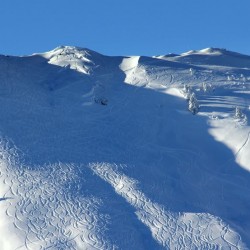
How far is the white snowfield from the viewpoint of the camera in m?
20.0

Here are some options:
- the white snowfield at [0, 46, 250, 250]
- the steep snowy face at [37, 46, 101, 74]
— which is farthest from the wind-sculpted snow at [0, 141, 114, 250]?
the steep snowy face at [37, 46, 101, 74]

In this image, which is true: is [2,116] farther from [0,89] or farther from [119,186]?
[119,186]

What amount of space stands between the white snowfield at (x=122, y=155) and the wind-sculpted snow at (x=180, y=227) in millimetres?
38

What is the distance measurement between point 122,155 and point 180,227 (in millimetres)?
7068

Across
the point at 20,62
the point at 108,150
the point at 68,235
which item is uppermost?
the point at 20,62

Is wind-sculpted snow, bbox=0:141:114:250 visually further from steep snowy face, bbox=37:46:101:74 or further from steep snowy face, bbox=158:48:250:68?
steep snowy face, bbox=158:48:250:68

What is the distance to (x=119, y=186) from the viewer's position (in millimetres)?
23281

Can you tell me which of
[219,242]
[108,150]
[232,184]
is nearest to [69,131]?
[108,150]

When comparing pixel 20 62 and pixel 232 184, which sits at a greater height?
pixel 20 62

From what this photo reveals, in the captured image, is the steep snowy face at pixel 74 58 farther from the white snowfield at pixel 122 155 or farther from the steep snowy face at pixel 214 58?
the steep snowy face at pixel 214 58

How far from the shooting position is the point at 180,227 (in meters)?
20.3

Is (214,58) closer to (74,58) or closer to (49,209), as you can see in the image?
(74,58)

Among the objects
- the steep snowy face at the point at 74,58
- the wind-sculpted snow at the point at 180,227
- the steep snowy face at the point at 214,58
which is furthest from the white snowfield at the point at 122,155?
the steep snowy face at the point at 214,58

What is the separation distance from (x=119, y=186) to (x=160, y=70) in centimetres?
1967
